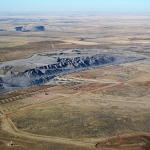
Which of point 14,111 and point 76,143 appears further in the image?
point 14,111

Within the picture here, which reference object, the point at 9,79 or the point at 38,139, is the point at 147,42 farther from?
the point at 38,139

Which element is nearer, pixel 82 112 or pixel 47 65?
pixel 82 112

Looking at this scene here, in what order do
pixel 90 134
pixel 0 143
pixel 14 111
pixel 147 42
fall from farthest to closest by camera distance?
pixel 147 42 < pixel 14 111 < pixel 90 134 < pixel 0 143

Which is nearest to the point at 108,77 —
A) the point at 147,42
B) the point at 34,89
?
the point at 34,89

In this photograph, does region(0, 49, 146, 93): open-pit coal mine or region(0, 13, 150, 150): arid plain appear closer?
region(0, 13, 150, 150): arid plain

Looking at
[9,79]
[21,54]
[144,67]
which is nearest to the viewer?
[9,79]

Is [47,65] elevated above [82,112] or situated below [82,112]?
above

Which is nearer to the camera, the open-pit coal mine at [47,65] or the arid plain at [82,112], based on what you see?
the arid plain at [82,112]
